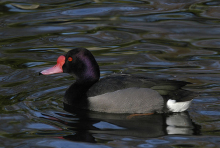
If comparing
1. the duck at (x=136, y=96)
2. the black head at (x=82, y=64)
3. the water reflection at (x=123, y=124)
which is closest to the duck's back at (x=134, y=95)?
the duck at (x=136, y=96)

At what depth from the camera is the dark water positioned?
6020 mm

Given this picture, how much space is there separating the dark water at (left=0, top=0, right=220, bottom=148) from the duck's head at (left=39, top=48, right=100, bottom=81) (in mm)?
501

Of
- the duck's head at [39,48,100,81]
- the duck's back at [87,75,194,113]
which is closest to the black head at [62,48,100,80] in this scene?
the duck's head at [39,48,100,81]

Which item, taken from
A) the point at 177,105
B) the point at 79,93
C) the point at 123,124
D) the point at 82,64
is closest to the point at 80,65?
the point at 82,64

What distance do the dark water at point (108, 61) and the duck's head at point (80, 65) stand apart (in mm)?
501

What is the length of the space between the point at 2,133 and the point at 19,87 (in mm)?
1873

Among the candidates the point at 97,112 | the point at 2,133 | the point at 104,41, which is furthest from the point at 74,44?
the point at 2,133

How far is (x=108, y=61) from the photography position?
9172 millimetres

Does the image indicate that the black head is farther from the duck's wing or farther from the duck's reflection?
the duck's reflection

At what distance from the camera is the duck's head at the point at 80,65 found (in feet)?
24.0

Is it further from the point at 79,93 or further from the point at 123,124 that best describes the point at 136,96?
the point at 79,93

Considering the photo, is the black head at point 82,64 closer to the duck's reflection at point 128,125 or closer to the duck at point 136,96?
the duck at point 136,96

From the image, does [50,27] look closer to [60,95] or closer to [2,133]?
[60,95]

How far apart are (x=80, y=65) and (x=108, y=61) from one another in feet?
6.06
